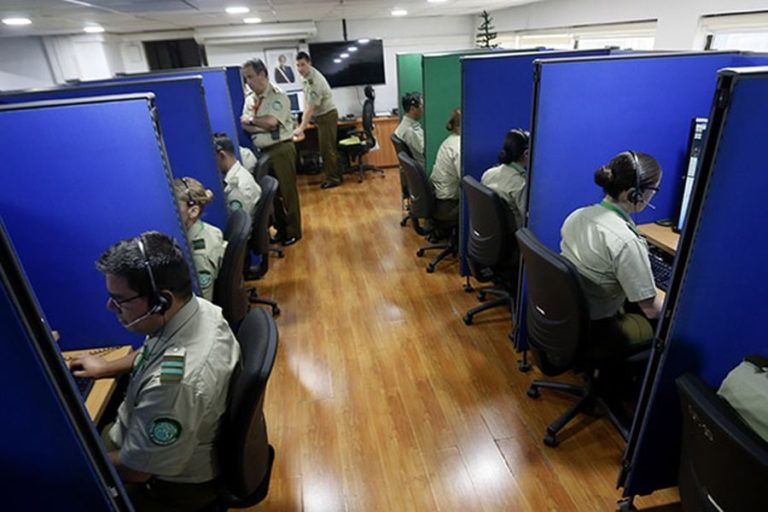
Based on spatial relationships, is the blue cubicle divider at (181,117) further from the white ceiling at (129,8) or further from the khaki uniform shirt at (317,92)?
the khaki uniform shirt at (317,92)

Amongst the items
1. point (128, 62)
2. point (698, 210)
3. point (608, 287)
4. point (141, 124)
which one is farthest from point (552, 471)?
point (128, 62)

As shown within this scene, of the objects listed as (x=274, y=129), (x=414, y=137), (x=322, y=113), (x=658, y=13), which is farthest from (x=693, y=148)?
(x=322, y=113)

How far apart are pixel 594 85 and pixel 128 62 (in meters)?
7.69

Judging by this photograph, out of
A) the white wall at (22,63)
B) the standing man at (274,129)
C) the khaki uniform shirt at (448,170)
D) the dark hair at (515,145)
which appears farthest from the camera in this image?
the white wall at (22,63)

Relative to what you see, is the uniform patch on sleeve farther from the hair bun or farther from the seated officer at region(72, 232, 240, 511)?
the hair bun

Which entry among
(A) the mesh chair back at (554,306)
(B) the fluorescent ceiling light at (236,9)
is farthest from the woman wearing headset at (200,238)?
(B) the fluorescent ceiling light at (236,9)

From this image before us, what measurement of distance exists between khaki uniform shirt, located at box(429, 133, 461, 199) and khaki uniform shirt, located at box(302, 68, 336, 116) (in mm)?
2595

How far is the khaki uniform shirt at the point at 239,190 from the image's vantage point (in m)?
2.83

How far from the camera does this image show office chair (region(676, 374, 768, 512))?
87 cm

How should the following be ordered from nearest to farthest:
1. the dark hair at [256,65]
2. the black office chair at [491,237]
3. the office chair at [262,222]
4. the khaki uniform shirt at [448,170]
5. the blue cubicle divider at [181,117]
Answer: the blue cubicle divider at [181,117]
the black office chair at [491,237]
the office chair at [262,222]
the khaki uniform shirt at [448,170]
the dark hair at [256,65]

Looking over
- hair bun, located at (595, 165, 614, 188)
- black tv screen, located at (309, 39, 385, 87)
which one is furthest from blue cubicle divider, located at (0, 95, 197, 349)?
black tv screen, located at (309, 39, 385, 87)

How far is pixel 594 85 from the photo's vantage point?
6.21 ft

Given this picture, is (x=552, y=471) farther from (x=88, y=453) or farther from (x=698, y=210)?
(x=88, y=453)

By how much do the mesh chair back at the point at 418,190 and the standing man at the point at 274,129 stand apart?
119cm
